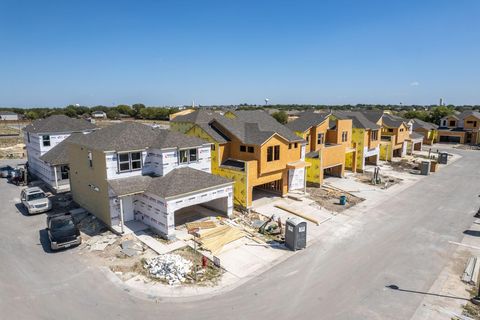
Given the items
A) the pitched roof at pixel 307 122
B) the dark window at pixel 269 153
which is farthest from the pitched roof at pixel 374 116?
the dark window at pixel 269 153

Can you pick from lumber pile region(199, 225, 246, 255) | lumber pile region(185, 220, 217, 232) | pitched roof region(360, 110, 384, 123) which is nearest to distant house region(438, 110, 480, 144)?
pitched roof region(360, 110, 384, 123)

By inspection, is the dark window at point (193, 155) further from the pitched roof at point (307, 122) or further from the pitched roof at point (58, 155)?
the pitched roof at point (307, 122)

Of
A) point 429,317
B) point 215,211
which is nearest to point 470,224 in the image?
point 429,317

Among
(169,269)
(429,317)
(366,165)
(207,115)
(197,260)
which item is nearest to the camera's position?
(429,317)

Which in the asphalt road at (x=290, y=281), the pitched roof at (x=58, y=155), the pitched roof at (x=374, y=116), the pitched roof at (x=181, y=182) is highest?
the pitched roof at (x=374, y=116)

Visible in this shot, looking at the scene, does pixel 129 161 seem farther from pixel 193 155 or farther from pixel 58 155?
pixel 58 155

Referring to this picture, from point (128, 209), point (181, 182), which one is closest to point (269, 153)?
point (181, 182)

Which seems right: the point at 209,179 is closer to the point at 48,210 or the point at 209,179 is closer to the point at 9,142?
the point at 48,210

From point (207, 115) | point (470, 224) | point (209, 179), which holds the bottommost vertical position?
point (470, 224)
